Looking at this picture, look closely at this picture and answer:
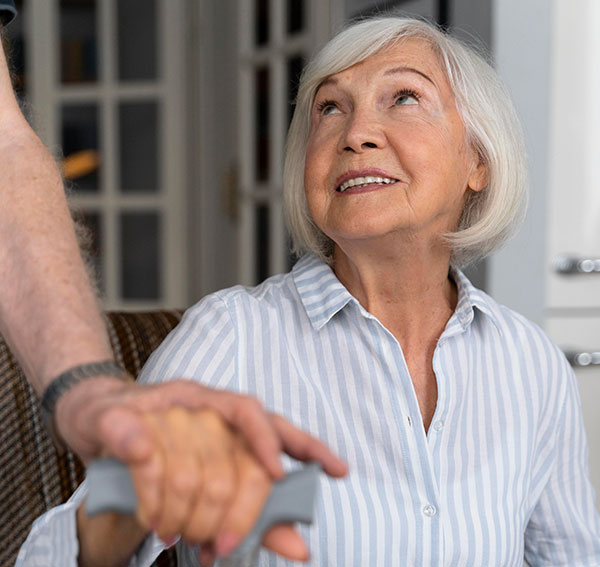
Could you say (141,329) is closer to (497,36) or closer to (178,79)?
(497,36)

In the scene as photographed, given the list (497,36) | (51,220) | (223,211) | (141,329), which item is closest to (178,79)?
(223,211)

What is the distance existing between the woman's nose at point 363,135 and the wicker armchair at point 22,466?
1.99 ft

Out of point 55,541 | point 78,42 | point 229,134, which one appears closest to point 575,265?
point 55,541

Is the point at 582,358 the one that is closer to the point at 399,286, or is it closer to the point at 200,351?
the point at 399,286

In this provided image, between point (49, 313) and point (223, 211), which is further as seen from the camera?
point (223, 211)

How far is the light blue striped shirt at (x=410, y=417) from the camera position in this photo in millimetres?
1214

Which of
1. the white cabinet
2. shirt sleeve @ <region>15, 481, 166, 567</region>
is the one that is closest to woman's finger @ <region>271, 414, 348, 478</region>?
shirt sleeve @ <region>15, 481, 166, 567</region>

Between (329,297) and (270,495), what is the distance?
2.57 ft

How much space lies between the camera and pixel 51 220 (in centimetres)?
88

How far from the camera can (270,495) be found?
563 millimetres

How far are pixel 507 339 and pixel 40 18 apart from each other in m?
3.35

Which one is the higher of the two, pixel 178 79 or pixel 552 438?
pixel 178 79

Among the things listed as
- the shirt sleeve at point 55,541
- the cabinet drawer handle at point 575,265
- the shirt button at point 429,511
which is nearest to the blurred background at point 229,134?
the cabinet drawer handle at point 575,265

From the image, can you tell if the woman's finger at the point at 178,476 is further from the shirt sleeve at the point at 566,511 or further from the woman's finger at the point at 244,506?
the shirt sleeve at the point at 566,511
